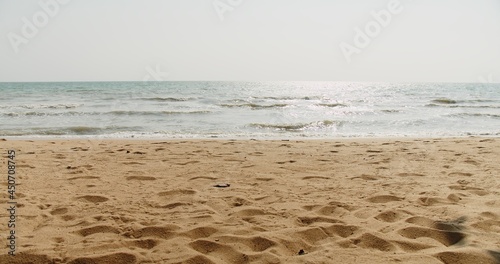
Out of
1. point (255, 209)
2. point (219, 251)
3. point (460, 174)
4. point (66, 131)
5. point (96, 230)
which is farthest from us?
point (66, 131)

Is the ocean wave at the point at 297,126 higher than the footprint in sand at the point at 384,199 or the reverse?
the reverse

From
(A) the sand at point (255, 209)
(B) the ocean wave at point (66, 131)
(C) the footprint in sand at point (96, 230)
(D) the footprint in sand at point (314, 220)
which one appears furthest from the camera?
(B) the ocean wave at point (66, 131)

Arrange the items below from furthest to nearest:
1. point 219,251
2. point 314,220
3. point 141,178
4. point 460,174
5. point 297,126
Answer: point 297,126 < point 460,174 < point 141,178 < point 314,220 < point 219,251

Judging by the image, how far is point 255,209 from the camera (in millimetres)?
3896

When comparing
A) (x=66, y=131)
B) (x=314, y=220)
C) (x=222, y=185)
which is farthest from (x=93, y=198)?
(x=66, y=131)

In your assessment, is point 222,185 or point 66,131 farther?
point 66,131

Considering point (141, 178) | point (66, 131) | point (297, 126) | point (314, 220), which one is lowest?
point (66, 131)

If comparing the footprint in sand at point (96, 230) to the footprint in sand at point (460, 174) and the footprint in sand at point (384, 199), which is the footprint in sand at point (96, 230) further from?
the footprint in sand at point (460, 174)

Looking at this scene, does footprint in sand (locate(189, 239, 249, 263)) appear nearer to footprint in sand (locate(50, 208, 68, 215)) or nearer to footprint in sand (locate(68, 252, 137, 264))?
footprint in sand (locate(68, 252, 137, 264))

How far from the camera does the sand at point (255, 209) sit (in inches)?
115

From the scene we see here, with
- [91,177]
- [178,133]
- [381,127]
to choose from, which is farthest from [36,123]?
[381,127]

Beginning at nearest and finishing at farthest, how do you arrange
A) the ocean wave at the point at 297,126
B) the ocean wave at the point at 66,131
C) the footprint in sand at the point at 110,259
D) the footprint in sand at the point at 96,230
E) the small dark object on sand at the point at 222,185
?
the footprint in sand at the point at 110,259, the footprint in sand at the point at 96,230, the small dark object on sand at the point at 222,185, the ocean wave at the point at 66,131, the ocean wave at the point at 297,126

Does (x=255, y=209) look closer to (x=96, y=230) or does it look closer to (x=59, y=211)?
(x=96, y=230)

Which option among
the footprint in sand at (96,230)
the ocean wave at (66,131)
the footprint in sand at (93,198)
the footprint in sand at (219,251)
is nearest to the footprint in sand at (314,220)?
the footprint in sand at (219,251)
